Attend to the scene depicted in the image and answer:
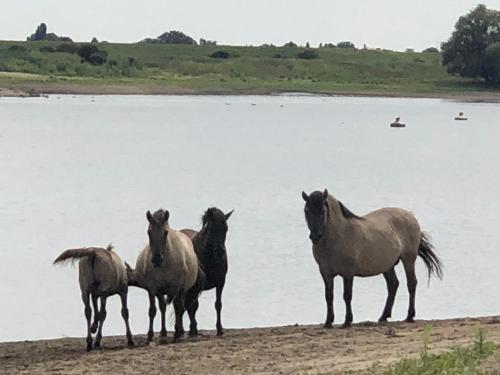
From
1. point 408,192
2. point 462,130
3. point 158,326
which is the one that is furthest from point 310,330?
point 462,130

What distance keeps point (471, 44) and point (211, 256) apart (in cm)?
8433

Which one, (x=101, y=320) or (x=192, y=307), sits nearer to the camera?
(x=101, y=320)

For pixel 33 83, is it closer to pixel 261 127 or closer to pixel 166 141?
pixel 261 127

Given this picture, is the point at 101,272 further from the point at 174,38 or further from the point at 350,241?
the point at 174,38

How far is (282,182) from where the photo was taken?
39.2 metres

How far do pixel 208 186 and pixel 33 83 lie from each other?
169 feet

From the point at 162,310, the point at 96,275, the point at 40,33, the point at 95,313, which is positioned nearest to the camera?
the point at 96,275

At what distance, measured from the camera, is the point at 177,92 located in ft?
302

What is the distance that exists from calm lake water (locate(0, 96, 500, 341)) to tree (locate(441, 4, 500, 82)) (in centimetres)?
875

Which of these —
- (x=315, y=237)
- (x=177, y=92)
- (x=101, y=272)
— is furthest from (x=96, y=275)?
(x=177, y=92)

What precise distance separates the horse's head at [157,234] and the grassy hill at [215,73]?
2878 inches

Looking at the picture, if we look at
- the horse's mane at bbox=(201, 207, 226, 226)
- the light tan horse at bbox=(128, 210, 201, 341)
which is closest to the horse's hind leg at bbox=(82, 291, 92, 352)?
the light tan horse at bbox=(128, 210, 201, 341)

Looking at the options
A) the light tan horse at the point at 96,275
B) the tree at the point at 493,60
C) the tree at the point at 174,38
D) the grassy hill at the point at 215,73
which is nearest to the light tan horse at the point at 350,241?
the light tan horse at the point at 96,275

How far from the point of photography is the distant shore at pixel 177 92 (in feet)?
286
